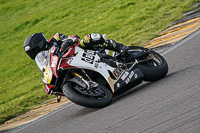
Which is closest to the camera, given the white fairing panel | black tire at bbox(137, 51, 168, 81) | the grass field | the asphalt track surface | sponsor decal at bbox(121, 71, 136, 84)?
the asphalt track surface

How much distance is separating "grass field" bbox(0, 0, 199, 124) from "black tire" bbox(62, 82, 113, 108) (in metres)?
2.81

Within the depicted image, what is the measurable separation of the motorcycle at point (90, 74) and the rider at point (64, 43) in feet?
0.29

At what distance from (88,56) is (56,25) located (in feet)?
33.9

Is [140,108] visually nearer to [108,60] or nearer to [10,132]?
[108,60]

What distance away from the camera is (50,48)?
230 inches

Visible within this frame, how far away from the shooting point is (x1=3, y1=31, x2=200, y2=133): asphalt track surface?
375 cm

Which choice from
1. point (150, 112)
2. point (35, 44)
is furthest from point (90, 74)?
point (150, 112)

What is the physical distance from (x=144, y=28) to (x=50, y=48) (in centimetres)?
526

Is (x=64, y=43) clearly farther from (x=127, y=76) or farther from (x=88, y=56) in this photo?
(x=127, y=76)

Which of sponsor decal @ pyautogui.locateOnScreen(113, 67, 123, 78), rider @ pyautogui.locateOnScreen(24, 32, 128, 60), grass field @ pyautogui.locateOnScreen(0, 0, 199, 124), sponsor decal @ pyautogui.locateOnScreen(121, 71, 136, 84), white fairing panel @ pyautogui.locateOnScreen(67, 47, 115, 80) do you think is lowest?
grass field @ pyautogui.locateOnScreen(0, 0, 199, 124)

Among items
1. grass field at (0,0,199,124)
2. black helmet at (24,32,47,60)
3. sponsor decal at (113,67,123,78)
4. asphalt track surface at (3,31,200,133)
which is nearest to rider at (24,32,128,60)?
black helmet at (24,32,47,60)

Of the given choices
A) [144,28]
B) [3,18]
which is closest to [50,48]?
[144,28]

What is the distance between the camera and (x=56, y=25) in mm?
15641

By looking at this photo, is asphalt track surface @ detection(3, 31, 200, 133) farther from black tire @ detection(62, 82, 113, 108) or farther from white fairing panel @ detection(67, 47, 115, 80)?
white fairing panel @ detection(67, 47, 115, 80)
